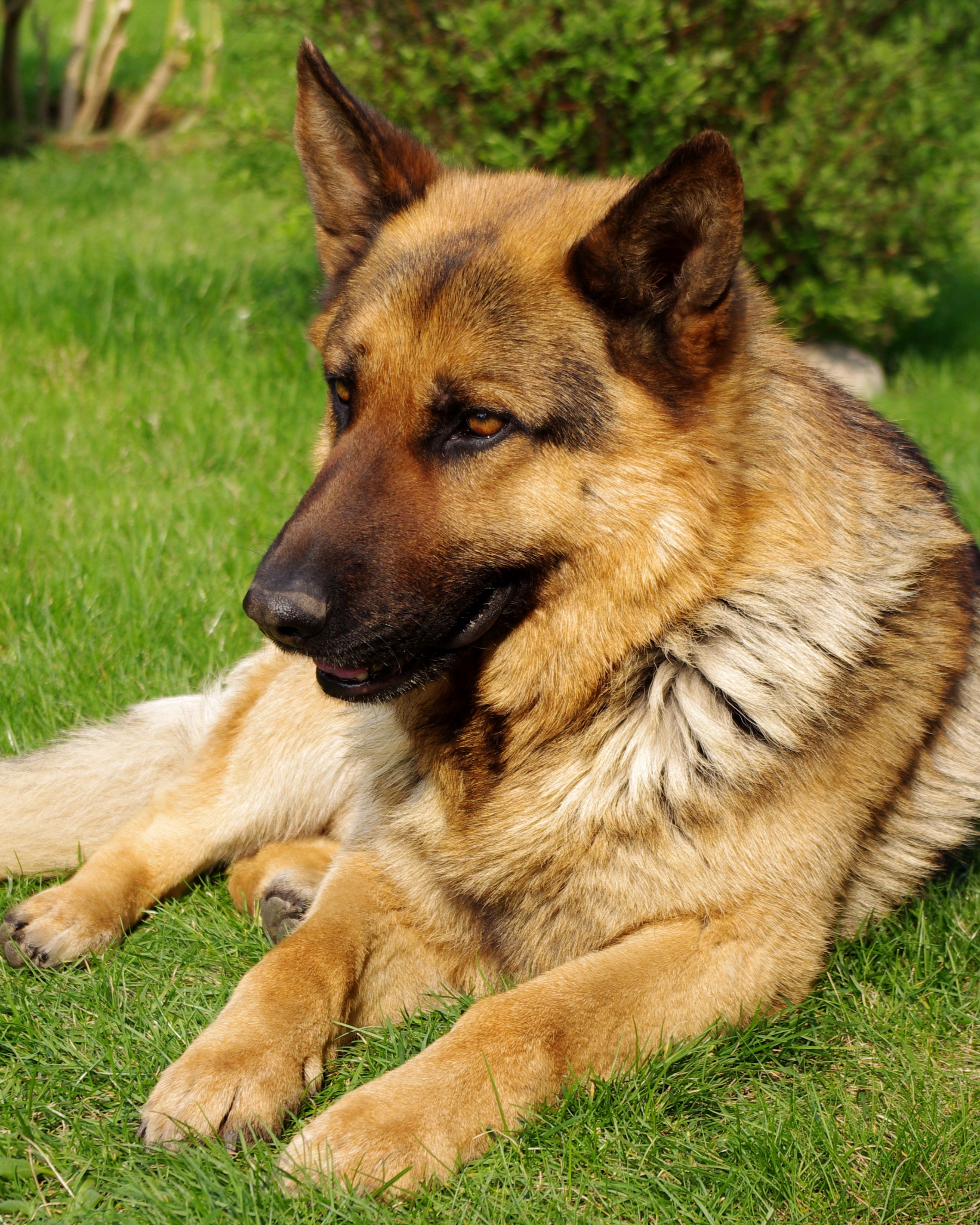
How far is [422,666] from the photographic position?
284 centimetres

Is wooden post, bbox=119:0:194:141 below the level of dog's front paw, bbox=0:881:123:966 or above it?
above

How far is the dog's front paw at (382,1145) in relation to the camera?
2311mm

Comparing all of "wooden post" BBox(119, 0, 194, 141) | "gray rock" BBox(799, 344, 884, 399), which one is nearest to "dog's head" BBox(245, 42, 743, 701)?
"gray rock" BBox(799, 344, 884, 399)

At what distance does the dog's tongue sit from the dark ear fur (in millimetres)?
955

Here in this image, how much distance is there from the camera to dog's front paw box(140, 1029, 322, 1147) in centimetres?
245

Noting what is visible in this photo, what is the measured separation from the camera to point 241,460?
5887 mm

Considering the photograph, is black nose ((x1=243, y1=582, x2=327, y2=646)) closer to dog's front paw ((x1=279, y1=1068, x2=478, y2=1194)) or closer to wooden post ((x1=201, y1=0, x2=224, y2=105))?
dog's front paw ((x1=279, y1=1068, x2=478, y2=1194))

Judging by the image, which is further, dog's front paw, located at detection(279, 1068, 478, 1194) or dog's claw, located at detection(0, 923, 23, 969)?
dog's claw, located at detection(0, 923, 23, 969)

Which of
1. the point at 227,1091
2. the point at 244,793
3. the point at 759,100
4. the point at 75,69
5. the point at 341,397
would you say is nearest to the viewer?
the point at 227,1091

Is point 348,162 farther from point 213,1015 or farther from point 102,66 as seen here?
point 102,66

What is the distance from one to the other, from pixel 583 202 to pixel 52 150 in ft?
34.0

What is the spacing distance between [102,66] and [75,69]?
0.88 feet

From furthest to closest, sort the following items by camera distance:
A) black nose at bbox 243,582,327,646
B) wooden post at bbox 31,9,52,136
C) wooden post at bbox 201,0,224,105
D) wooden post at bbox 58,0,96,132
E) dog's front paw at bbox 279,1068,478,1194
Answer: wooden post at bbox 58,0,96,132 → wooden post at bbox 31,9,52,136 → wooden post at bbox 201,0,224,105 → black nose at bbox 243,582,327,646 → dog's front paw at bbox 279,1068,478,1194

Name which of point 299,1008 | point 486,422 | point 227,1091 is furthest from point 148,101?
point 227,1091
